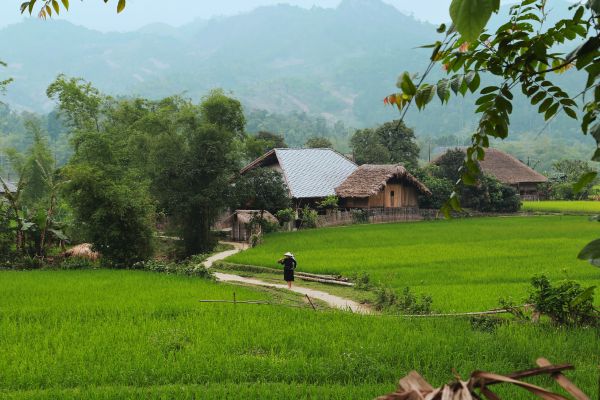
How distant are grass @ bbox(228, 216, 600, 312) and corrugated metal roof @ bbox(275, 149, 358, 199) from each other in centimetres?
391

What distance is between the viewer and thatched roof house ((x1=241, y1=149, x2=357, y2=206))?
28.3 m

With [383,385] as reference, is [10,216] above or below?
above

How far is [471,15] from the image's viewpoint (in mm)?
760

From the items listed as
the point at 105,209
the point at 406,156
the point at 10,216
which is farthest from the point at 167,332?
the point at 406,156

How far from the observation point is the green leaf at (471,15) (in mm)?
755

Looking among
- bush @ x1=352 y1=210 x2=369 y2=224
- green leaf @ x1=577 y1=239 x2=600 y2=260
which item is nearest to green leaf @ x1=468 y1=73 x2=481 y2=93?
green leaf @ x1=577 y1=239 x2=600 y2=260

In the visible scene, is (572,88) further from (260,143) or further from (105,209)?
(105,209)

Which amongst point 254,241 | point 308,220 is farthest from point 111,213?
point 308,220

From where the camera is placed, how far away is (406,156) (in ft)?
128

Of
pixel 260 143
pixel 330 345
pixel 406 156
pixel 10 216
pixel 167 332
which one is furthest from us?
pixel 406 156

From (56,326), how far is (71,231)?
464 inches

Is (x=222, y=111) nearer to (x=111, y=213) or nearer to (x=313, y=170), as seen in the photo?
(x=111, y=213)

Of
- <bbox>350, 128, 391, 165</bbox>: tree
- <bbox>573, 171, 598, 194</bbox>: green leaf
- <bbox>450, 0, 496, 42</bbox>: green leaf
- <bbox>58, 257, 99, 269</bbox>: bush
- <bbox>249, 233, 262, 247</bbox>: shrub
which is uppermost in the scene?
<bbox>350, 128, 391, 165</bbox>: tree

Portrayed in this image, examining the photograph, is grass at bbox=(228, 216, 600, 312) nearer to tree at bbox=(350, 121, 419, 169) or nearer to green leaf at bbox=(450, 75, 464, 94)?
green leaf at bbox=(450, 75, 464, 94)
